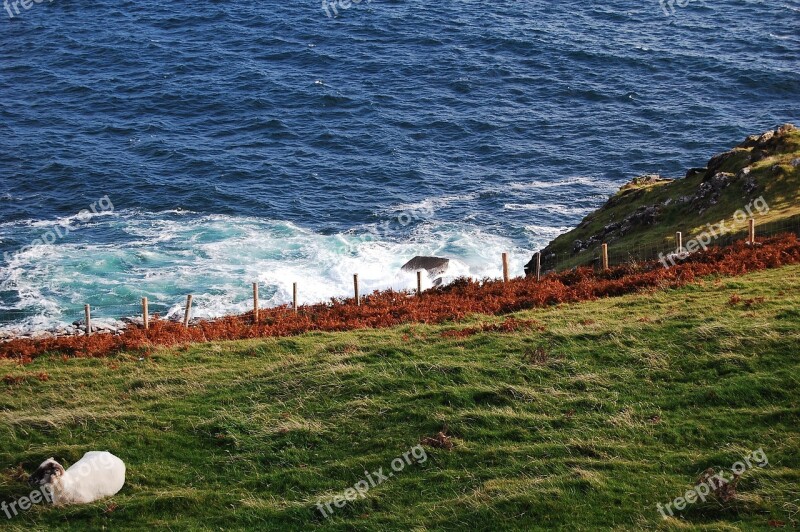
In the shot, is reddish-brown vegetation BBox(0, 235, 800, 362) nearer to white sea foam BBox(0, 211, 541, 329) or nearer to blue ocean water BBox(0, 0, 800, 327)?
white sea foam BBox(0, 211, 541, 329)

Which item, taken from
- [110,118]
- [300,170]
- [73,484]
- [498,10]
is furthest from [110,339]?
[498,10]

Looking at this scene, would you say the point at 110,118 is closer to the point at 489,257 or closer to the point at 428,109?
the point at 428,109

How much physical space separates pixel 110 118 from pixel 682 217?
6772 centimetres

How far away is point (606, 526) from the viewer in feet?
74.5

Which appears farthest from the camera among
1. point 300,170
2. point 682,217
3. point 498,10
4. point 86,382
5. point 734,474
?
point 498,10

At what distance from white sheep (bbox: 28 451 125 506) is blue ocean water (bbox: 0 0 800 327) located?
116 ft

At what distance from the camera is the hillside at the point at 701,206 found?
1975 inches
